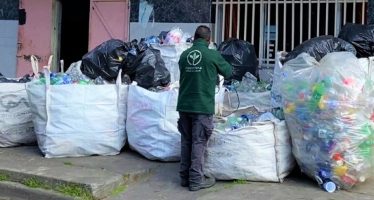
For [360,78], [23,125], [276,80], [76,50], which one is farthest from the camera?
[76,50]

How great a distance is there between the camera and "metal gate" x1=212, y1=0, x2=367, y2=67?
826 cm

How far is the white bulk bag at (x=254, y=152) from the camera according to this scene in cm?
512

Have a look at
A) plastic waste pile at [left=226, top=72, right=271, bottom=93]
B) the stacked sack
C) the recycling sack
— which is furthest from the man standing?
the stacked sack

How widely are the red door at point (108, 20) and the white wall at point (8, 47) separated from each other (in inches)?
61.3

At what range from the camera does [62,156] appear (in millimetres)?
6117

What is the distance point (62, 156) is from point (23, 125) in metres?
0.90

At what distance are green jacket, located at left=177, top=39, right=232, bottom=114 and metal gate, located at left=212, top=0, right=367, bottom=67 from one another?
12.1ft

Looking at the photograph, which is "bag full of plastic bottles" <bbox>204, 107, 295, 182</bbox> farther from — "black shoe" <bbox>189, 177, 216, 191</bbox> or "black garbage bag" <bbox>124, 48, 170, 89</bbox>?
"black garbage bag" <bbox>124, 48, 170, 89</bbox>

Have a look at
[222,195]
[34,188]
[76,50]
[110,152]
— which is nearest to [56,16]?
[76,50]

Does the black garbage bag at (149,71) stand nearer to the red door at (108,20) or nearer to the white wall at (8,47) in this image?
the red door at (108,20)

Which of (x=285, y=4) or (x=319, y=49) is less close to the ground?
(x=285, y=4)

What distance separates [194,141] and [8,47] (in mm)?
6258

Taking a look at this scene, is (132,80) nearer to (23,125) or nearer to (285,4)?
(23,125)

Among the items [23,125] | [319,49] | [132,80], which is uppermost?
[319,49]
